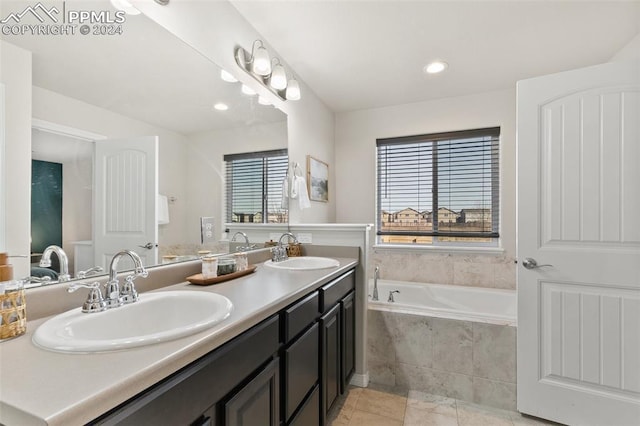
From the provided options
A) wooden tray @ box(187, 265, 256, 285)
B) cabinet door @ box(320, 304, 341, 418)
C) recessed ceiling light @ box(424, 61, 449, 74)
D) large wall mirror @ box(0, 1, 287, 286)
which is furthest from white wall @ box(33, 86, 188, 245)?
recessed ceiling light @ box(424, 61, 449, 74)

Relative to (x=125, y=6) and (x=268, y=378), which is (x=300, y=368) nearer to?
(x=268, y=378)

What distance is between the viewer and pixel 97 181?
42.7 inches

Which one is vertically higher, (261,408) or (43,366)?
(43,366)

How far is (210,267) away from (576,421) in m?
2.20

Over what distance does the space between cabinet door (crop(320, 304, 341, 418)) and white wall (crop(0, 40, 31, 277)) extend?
1.19 metres

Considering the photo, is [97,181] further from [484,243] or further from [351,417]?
[484,243]

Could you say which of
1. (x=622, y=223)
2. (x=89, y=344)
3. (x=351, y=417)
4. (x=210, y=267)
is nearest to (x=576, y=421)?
(x=622, y=223)

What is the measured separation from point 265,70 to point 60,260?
1518 mm

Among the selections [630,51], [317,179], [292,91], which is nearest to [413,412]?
[317,179]

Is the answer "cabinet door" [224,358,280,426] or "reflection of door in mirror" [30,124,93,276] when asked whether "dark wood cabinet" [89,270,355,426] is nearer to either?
"cabinet door" [224,358,280,426]

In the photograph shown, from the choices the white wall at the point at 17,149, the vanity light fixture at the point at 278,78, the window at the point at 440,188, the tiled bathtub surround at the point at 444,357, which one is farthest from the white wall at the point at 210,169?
the window at the point at 440,188

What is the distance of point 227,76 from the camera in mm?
1794

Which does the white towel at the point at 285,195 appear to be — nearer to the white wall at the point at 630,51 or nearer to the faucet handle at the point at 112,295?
the faucet handle at the point at 112,295

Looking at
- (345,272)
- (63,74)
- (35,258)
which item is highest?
(63,74)
